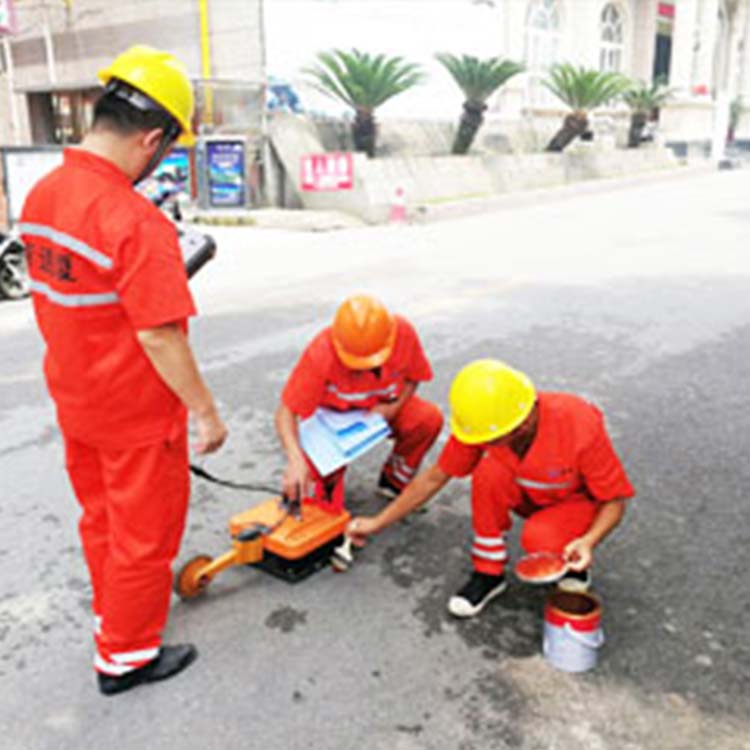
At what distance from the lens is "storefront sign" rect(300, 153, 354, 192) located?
50.1 ft

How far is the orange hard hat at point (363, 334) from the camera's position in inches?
114

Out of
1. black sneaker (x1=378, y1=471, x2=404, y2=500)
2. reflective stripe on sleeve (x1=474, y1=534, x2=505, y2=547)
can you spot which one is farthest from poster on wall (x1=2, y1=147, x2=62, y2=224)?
reflective stripe on sleeve (x1=474, y1=534, x2=505, y2=547)

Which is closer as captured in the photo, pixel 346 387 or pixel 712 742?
pixel 712 742

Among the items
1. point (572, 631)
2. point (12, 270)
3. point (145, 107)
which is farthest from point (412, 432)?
point (12, 270)

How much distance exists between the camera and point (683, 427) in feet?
14.1

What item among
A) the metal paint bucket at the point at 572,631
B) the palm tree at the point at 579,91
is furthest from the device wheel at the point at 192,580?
the palm tree at the point at 579,91

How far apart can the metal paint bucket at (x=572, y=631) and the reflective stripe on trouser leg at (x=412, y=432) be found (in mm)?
1093

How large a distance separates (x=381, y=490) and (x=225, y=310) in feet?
13.6

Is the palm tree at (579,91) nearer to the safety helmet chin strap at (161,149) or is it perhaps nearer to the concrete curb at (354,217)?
the concrete curb at (354,217)

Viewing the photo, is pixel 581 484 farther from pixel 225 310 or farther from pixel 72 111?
pixel 72 111

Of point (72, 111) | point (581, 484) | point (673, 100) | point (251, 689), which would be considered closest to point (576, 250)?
point (581, 484)

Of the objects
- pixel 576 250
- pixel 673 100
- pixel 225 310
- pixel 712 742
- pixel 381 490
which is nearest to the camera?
pixel 712 742

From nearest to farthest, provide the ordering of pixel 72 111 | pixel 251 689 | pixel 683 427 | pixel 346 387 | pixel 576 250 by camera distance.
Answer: pixel 251 689, pixel 346 387, pixel 683 427, pixel 576 250, pixel 72 111

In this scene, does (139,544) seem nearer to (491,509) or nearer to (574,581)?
(491,509)
